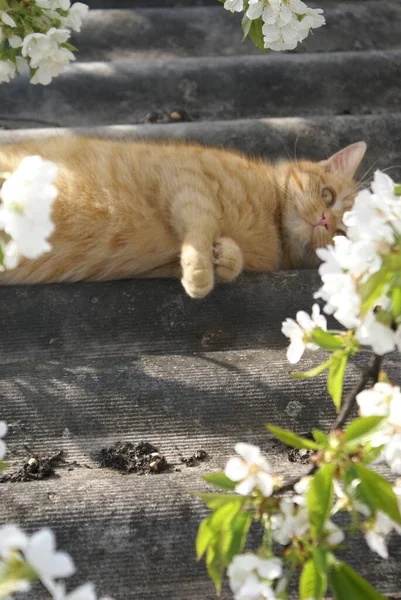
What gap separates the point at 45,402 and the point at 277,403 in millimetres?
488

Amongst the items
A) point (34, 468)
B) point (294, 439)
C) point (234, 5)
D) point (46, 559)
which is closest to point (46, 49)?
point (234, 5)

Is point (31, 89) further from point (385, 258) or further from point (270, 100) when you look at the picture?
point (385, 258)

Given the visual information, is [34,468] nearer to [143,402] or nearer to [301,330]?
[143,402]

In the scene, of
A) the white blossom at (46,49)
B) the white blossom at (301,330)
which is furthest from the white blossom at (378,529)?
the white blossom at (46,49)

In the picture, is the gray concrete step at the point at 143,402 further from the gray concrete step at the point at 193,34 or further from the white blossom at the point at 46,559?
the gray concrete step at the point at 193,34

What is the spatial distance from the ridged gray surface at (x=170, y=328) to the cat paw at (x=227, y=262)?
0.04 metres

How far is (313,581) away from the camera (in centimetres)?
77

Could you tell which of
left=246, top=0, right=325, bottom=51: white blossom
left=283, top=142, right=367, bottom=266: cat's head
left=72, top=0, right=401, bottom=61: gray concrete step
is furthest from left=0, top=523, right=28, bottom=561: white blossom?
left=72, top=0, right=401, bottom=61: gray concrete step

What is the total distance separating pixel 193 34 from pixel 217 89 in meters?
0.52

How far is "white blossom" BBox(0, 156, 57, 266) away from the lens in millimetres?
786

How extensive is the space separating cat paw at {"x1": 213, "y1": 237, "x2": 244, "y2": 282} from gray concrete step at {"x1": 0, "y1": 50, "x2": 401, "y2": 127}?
94cm

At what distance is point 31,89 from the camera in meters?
2.73

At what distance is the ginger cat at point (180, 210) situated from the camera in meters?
2.08

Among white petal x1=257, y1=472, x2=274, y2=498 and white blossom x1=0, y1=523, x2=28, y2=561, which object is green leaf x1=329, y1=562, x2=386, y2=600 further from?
white blossom x1=0, y1=523, x2=28, y2=561
